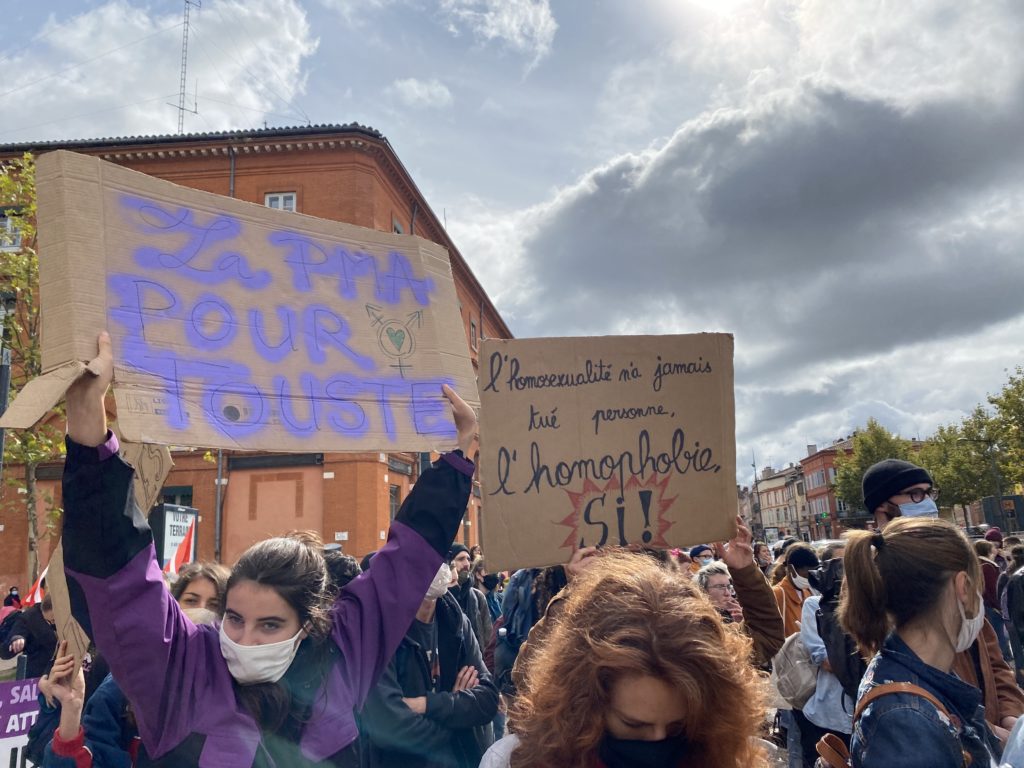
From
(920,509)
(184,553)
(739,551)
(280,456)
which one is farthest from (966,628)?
(280,456)

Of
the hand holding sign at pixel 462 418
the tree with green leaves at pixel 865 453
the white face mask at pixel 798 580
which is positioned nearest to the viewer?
the hand holding sign at pixel 462 418

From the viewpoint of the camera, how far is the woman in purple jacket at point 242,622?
160 centimetres

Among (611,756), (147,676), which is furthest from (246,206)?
(611,756)

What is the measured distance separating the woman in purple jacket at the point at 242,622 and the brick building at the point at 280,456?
757 inches

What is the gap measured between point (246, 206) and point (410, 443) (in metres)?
1.00

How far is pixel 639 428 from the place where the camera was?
2.88 metres

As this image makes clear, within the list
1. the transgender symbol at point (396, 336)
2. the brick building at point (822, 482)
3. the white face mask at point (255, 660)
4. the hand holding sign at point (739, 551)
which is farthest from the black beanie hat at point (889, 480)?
the brick building at point (822, 482)

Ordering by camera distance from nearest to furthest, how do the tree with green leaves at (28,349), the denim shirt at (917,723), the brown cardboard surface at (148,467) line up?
the denim shirt at (917,723), the brown cardboard surface at (148,467), the tree with green leaves at (28,349)

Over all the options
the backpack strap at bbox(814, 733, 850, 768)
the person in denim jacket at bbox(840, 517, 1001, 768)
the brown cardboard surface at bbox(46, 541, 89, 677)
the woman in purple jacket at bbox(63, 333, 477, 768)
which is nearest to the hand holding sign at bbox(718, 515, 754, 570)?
the person in denim jacket at bbox(840, 517, 1001, 768)

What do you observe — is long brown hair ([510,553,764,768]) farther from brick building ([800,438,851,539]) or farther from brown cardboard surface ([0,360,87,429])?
brick building ([800,438,851,539])

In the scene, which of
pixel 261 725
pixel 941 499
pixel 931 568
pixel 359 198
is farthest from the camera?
pixel 941 499

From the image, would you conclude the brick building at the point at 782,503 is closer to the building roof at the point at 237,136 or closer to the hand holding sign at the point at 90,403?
the building roof at the point at 237,136

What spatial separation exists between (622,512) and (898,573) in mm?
938

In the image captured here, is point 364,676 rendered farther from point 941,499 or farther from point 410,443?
point 941,499
